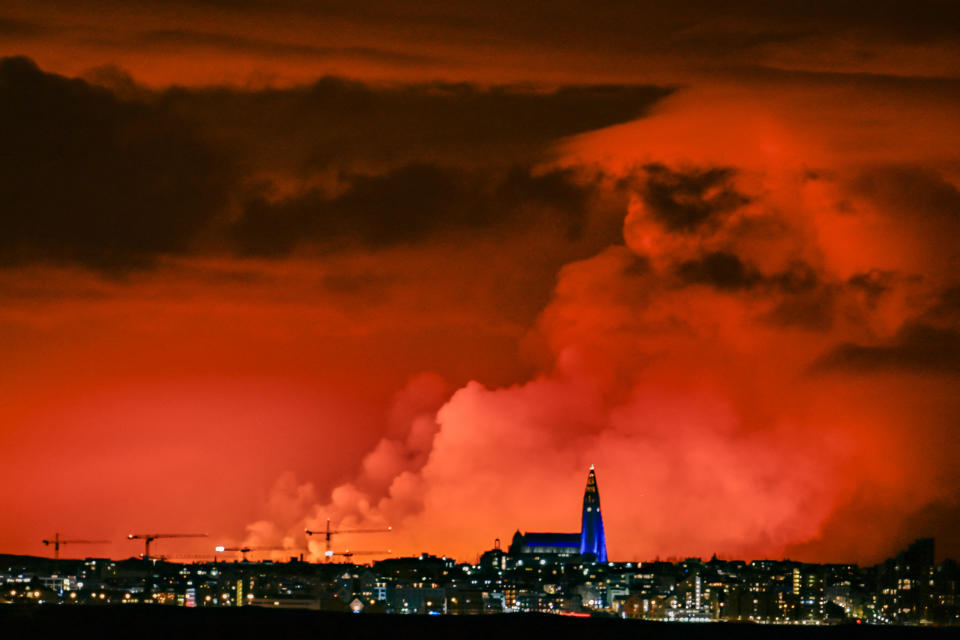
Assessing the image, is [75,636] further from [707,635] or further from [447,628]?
[707,635]

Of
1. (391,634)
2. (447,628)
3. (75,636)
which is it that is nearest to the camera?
(75,636)

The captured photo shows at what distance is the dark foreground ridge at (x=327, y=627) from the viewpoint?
153 m

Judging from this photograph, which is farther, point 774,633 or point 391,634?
point 774,633

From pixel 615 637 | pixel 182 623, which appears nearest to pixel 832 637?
pixel 615 637

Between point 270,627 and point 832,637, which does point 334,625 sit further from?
point 832,637

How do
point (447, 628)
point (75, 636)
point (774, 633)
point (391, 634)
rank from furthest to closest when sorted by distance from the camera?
point (774, 633) → point (447, 628) → point (391, 634) → point (75, 636)

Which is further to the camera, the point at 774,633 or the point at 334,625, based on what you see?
the point at 774,633

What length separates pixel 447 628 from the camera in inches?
6683

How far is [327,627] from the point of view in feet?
547

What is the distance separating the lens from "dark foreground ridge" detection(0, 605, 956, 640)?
6024 inches

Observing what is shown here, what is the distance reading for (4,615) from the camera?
171750 mm

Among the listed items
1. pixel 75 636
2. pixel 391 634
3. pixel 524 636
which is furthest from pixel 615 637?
pixel 75 636

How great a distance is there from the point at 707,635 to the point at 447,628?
22.5m

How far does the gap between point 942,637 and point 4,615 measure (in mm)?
83941
